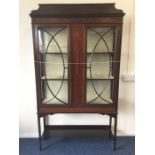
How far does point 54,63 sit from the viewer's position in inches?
93.7

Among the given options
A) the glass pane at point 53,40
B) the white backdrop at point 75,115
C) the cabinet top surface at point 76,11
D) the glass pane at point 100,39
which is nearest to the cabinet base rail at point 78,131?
the white backdrop at point 75,115

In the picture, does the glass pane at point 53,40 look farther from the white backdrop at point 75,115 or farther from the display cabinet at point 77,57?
the white backdrop at point 75,115

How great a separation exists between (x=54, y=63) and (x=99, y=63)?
0.52 meters

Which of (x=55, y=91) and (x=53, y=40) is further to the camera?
(x=55, y=91)

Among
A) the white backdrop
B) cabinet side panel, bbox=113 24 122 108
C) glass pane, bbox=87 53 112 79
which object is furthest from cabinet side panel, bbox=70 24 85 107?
the white backdrop

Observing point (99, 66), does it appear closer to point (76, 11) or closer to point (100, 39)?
point (100, 39)

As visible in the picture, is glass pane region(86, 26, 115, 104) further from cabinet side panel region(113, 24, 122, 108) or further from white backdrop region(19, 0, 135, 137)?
white backdrop region(19, 0, 135, 137)

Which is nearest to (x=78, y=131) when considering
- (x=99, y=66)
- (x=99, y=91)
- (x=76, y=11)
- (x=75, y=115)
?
(x=75, y=115)

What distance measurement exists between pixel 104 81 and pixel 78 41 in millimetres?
585

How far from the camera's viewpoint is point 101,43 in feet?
7.66

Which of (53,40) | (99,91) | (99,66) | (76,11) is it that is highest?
(76,11)

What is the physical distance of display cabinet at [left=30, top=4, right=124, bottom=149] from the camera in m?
2.17
